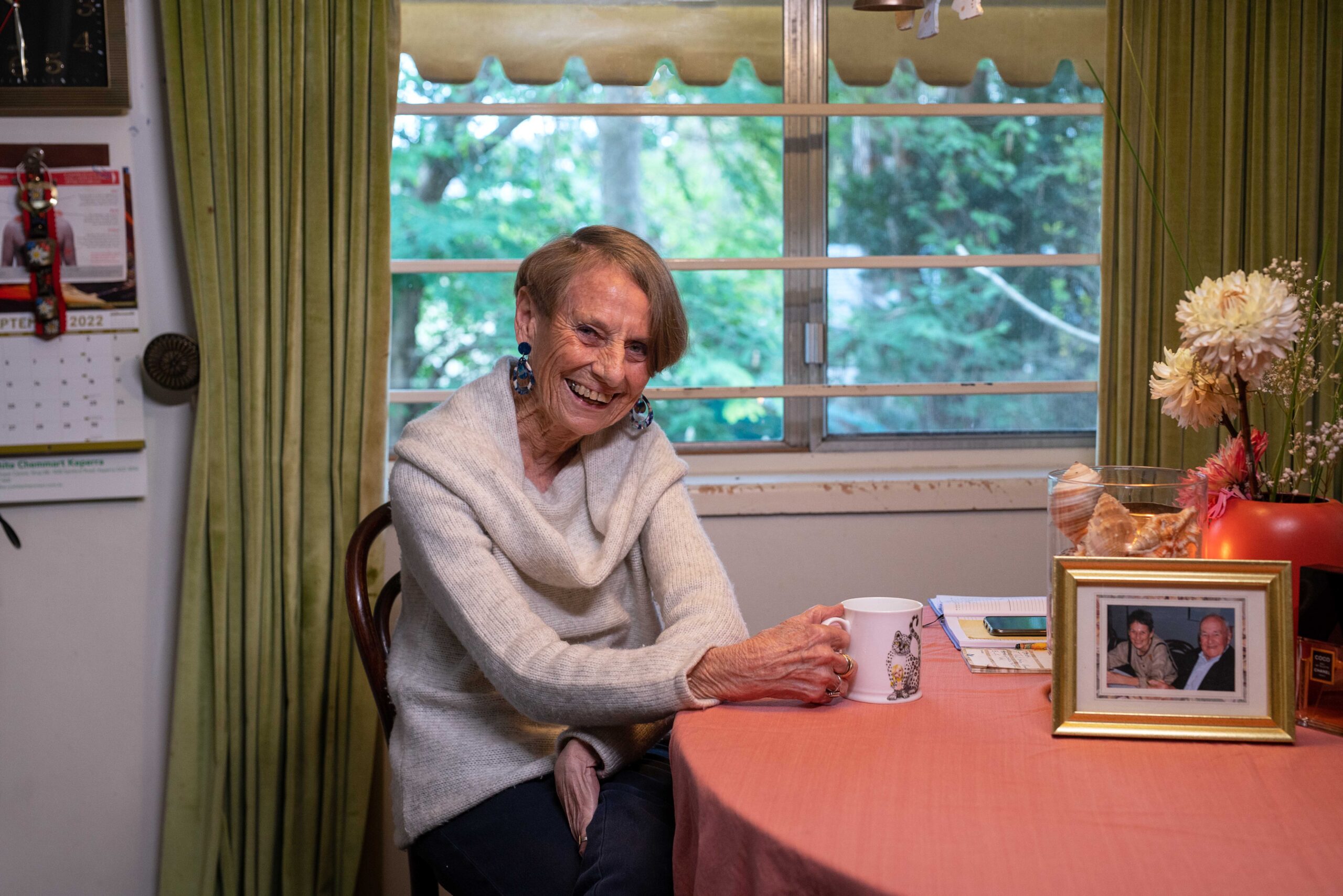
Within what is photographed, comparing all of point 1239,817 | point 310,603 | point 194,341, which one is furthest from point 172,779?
point 1239,817

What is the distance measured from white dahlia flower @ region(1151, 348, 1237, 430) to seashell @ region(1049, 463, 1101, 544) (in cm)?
19

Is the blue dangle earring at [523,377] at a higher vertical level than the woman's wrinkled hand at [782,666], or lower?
higher

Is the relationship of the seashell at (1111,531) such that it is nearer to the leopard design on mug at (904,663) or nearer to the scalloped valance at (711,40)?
the leopard design on mug at (904,663)

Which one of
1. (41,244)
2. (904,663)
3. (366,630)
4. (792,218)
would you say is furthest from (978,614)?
(41,244)

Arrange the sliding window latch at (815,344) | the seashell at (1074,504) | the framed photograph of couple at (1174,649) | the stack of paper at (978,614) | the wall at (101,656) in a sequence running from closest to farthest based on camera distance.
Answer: the framed photograph of couple at (1174,649) → the seashell at (1074,504) → the stack of paper at (978,614) → the wall at (101,656) → the sliding window latch at (815,344)

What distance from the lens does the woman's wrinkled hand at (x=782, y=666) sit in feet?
3.99

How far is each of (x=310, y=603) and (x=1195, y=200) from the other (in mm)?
2175

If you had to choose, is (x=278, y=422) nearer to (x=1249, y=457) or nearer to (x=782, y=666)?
(x=782, y=666)

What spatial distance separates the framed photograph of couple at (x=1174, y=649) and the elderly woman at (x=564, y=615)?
0.27 metres

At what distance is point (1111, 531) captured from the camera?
3.76 feet

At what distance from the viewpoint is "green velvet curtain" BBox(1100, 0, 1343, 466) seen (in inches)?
89.7

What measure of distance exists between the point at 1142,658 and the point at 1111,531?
0.47ft

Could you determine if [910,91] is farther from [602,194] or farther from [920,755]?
[920,755]

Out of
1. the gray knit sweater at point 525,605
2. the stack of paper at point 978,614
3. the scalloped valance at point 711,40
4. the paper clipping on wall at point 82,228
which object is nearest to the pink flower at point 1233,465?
the stack of paper at point 978,614
